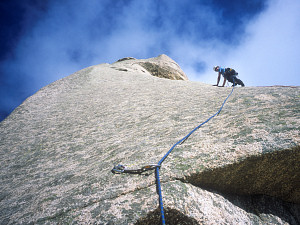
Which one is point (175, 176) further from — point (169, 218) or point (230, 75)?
point (230, 75)

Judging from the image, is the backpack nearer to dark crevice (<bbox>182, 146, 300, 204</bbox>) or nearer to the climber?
the climber

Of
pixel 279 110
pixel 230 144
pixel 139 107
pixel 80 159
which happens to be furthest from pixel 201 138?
pixel 139 107

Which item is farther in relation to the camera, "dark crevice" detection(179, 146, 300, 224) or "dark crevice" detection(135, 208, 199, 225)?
"dark crevice" detection(179, 146, 300, 224)

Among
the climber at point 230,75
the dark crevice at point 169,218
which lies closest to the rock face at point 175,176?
the dark crevice at point 169,218

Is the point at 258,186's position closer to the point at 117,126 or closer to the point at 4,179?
the point at 117,126

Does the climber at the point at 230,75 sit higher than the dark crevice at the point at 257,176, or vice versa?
the climber at the point at 230,75

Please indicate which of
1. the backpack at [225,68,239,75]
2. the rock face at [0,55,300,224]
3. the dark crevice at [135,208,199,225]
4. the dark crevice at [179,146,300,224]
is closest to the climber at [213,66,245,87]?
the backpack at [225,68,239,75]

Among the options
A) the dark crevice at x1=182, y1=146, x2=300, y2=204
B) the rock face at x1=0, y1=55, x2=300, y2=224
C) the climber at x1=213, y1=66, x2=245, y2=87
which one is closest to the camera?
the rock face at x1=0, y1=55, x2=300, y2=224

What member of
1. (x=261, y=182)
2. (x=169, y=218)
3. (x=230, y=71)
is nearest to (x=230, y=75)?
(x=230, y=71)

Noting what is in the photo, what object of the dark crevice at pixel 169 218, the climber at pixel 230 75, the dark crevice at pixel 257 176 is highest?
the climber at pixel 230 75

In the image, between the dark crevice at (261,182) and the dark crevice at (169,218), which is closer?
the dark crevice at (169,218)

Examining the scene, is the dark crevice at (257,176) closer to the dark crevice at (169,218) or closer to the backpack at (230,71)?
the dark crevice at (169,218)

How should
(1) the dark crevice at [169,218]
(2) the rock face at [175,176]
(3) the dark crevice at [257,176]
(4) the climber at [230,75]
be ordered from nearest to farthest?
(1) the dark crevice at [169,218]
(2) the rock face at [175,176]
(3) the dark crevice at [257,176]
(4) the climber at [230,75]

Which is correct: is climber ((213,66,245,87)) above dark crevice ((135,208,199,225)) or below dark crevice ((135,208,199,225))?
above
